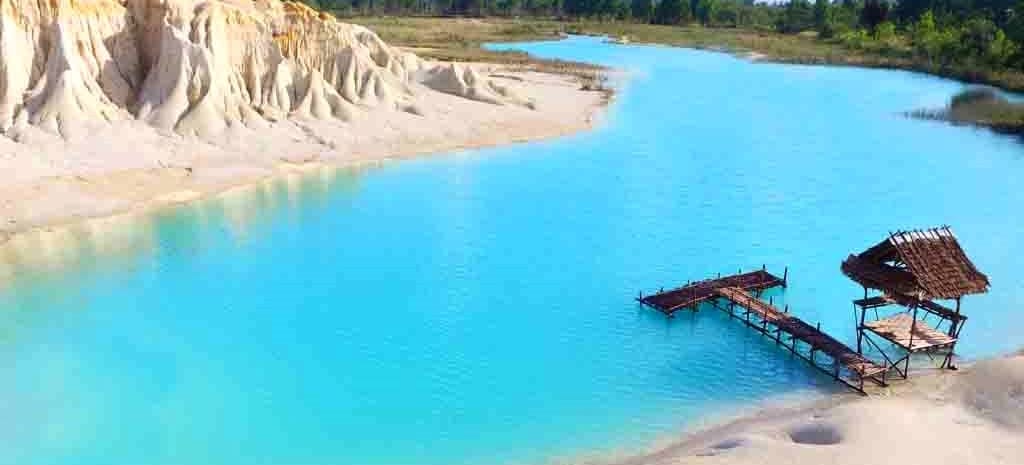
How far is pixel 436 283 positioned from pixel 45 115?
72.9ft

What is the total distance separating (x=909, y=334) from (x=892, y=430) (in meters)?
5.71

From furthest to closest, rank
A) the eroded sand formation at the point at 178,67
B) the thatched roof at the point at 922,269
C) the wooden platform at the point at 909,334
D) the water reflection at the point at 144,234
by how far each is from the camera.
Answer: the eroded sand formation at the point at 178,67 → the water reflection at the point at 144,234 → the wooden platform at the point at 909,334 → the thatched roof at the point at 922,269

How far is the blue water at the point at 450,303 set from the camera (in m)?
19.0

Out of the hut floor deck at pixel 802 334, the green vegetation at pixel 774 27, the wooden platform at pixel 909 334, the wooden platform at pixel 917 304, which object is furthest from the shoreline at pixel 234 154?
the green vegetation at pixel 774 27

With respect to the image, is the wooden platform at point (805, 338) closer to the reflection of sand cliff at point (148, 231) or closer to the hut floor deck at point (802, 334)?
the hut floor deck at point (802, 334)

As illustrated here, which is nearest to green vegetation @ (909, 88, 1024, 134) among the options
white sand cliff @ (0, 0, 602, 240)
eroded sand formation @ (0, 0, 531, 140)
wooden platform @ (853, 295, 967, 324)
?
white sand cliff @ (0, 0, 602, 240)

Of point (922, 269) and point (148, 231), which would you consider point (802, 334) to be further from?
point (148, 231)

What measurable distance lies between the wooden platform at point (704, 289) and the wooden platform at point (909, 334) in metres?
4.37

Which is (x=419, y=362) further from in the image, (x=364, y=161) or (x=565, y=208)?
(x=364, y=161)

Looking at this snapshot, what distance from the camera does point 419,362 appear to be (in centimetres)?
2189

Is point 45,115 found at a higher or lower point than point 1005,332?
higher

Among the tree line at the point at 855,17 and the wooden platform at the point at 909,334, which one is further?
the tree line at the point at 855,17

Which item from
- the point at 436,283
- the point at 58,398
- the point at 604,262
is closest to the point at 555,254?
the point at 604,262

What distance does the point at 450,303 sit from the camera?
25688 mm
